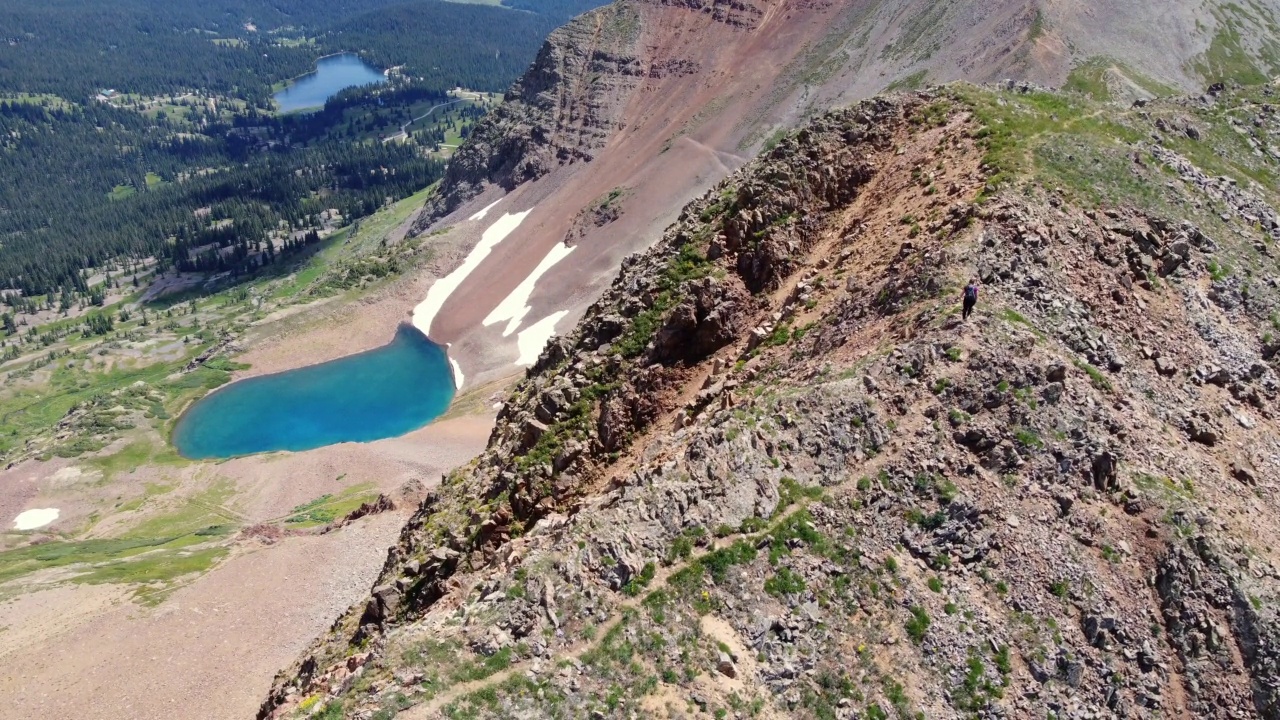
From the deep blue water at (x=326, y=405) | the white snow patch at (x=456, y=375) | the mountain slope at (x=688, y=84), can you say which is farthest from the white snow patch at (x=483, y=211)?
the white snow patch at (x=456, y=375)

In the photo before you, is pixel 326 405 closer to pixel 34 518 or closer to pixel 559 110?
pixel 34 518

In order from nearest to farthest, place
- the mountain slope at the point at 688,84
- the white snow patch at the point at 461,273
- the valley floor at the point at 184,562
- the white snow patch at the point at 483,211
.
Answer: the valley floor at the point at 184,562
the mountain slope at the point at 688,84
the white snow patch at the point at 461,273
the white snow patch at the point at 483,211

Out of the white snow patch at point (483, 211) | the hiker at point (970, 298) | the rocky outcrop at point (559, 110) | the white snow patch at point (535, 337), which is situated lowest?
the white snow patch at point (535, 337)

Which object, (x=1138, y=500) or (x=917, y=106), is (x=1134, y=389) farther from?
(x=917, y=106)

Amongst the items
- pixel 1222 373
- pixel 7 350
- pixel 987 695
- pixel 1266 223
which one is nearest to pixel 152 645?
pixel 987 695

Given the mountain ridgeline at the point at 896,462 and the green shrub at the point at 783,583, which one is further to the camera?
the green shrub at the point at 783,583

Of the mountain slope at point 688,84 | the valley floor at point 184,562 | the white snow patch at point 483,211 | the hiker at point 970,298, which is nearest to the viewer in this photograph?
the hiker at point 970,298

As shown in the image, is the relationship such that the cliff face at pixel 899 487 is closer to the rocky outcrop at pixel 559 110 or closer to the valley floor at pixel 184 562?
the valley floor at pixel 184 562

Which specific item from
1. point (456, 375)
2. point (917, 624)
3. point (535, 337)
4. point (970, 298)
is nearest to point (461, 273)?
point (456, 375)
